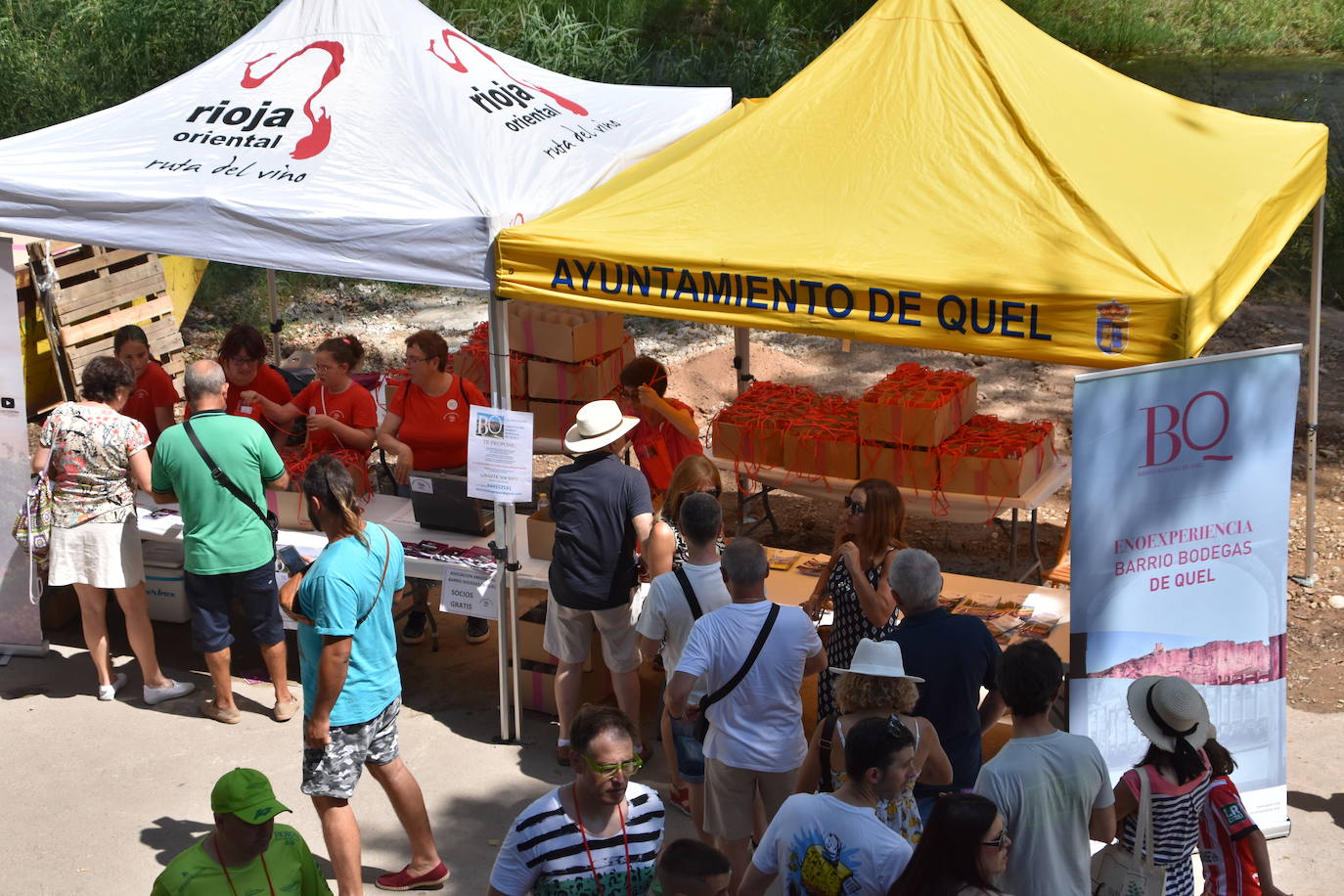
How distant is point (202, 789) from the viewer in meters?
5.78

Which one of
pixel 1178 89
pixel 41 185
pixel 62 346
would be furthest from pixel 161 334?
pixel 1178 89

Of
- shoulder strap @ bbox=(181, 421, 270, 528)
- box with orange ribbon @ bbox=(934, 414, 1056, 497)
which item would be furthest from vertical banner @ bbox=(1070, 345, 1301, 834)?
shoulder strap @ bbox=(181, 421, 270, 528)

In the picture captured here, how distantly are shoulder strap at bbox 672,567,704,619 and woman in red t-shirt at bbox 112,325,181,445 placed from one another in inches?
138

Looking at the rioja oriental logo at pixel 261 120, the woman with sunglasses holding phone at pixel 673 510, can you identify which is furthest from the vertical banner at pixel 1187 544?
the rioja oriental logo at pixel 261 120

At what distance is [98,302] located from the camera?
386 inches

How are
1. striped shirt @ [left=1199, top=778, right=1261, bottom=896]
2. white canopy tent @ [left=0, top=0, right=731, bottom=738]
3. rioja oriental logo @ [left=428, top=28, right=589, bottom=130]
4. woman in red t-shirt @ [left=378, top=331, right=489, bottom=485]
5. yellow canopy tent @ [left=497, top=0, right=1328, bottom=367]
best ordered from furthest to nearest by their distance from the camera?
1. rioja oriental logo @ [left=428, top=28, right=589, bottom=130]
2. woman in red t-shirt @ [left=378, top=331, right=489, bottom=485]
3. white canopy tent @ [left=0, top=0, right=731, bottom=738]
4. yellow canopy tent @ [left=497, top=0, right=1328, bottom=367]
5. striped shirt @ [left=1199, top=778, right=1261, bottom=896]

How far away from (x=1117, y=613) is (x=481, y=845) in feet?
8.36

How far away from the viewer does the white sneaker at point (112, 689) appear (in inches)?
Answer: 257

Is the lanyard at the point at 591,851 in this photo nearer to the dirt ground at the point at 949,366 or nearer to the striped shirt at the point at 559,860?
the striped shirt at the point at 559,860

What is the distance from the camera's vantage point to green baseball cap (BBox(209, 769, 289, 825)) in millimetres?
3334

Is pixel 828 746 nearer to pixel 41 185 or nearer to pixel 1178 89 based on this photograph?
pixel 41 185

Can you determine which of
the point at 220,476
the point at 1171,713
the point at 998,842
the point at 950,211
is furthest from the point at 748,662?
the point at 220,476

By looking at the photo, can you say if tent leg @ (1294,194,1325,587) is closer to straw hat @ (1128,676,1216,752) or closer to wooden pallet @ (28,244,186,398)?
straw hat @ (1128,676,1216,752)

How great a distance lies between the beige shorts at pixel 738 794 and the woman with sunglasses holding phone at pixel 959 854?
1.44m
